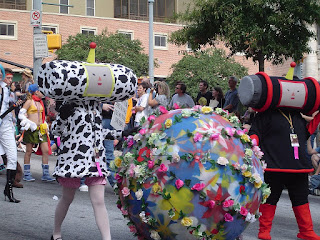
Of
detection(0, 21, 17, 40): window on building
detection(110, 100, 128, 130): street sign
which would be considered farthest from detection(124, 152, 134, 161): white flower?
detection(0, 21, 17, 40): window on building

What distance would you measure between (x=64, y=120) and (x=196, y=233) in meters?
1.75

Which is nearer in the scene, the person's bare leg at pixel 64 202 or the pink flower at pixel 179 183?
the pink flower at pixel 179 183

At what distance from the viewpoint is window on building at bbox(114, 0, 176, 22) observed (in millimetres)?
54406

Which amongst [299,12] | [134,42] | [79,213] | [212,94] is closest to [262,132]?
[79,213]

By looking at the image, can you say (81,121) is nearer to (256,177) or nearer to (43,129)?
(256,177)

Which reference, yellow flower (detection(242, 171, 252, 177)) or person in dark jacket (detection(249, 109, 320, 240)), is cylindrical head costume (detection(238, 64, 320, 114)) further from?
yellow flower (detection(242, 171, 252, 177))

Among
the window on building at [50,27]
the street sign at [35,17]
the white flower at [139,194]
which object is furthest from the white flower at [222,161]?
the window on building at [50,27]

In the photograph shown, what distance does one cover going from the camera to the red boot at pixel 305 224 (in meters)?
7.64

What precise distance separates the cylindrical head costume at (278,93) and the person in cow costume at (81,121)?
134cm

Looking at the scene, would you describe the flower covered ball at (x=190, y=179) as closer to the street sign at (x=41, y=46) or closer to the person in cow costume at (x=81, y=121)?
the person in cow costume at (x=81, y=121)

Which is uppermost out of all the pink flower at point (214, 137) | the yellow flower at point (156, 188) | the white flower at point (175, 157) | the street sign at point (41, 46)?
the street sign at point (41, 46)

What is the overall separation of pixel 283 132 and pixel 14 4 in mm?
44535

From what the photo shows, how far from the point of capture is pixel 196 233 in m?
5.84

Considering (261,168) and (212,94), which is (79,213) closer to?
(261,168)
